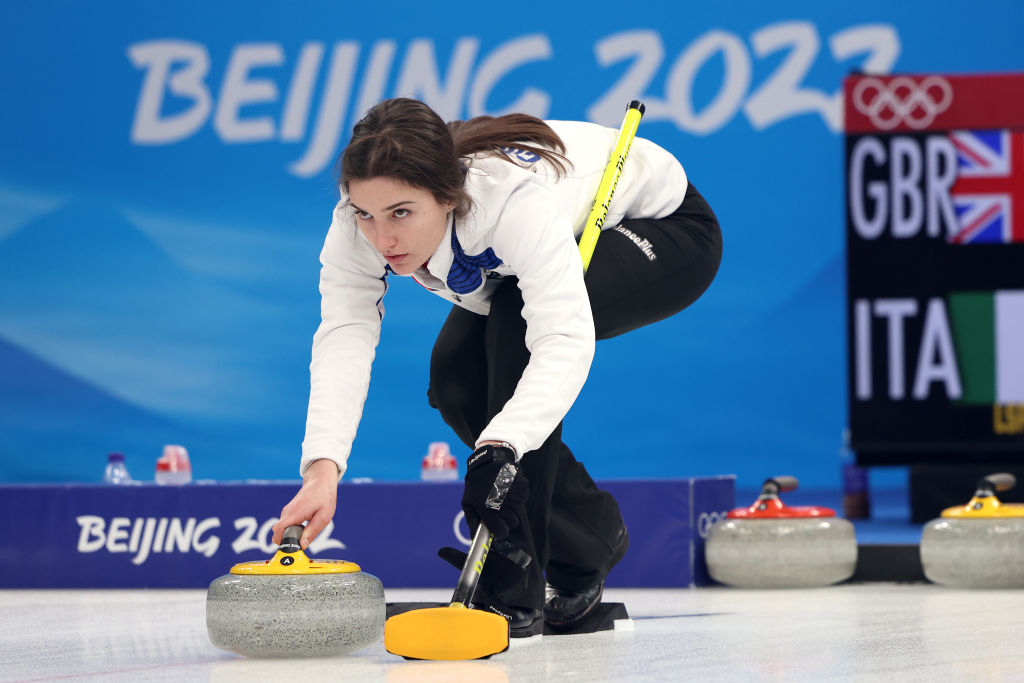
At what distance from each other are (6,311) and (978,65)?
16.5 feet

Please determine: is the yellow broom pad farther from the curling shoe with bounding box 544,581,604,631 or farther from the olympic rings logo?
the olympic rings logo

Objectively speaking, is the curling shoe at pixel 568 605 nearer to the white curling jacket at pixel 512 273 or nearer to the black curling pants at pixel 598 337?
the black curling pants at pixel 598 337

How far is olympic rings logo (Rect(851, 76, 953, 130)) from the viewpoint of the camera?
4.32m

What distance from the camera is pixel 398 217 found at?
1.82m

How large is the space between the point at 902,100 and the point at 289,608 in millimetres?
3260

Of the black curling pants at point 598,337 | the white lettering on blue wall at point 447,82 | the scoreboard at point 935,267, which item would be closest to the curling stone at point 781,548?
the black curling pants at point 598,337

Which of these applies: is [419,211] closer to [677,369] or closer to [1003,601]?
[1003,601]

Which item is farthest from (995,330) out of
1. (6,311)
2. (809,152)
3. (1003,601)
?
(6,311)

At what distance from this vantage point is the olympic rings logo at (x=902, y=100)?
14.2 feet

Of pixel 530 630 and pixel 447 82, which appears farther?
pixel 447 82

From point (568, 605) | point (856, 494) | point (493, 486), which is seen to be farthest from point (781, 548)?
point (856, 494)

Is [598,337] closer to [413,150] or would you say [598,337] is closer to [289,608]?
[413,150]

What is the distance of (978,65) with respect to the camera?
6.10 m

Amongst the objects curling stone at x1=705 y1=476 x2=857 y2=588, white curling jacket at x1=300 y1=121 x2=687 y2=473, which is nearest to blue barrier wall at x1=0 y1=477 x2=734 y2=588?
curling stone at x1=705 y1=476 x2=857 y2=588
